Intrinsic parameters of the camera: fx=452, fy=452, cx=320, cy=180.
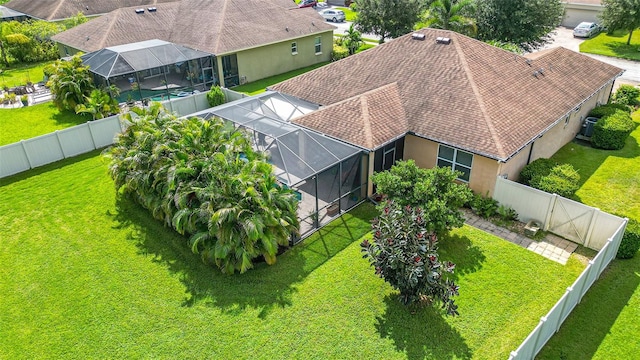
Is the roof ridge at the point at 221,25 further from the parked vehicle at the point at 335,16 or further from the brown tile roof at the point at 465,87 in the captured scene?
the parked vehicle at the point at 335,16

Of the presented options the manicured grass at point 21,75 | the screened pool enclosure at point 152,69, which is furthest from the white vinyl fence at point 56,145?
the manicured grass at point 21,75

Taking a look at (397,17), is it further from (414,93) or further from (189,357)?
Answer: (189,357)

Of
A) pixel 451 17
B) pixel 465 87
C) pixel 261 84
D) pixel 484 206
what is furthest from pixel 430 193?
pixel 261 84

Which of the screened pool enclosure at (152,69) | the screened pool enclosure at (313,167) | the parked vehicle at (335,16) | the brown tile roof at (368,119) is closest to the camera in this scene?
the screened pool enclosure at (313,167)

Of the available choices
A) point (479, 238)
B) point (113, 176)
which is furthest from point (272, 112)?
point (479, 238)

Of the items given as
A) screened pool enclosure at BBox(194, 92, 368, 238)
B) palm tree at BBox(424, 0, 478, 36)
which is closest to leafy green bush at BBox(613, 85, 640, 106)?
palm tree at BBox(424, 0, 478, 36)

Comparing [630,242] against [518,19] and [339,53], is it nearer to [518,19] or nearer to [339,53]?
[518,19]
